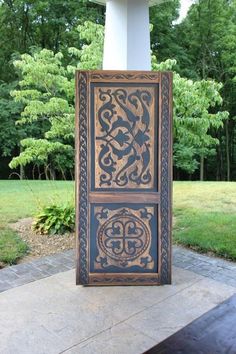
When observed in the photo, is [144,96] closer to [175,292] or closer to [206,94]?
[175,292]

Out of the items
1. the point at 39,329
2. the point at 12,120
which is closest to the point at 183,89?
the point at 39,329

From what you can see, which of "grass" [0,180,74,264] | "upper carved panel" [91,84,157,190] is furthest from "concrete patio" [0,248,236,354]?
"upper carved panel" [91,84,157,190]

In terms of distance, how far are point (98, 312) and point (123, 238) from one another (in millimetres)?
605

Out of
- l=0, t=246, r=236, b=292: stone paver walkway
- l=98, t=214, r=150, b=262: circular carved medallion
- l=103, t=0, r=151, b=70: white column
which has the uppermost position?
l=103, t=0, r=151, b=70: white column

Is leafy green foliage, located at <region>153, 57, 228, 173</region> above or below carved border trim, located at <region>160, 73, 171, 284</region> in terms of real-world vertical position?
above

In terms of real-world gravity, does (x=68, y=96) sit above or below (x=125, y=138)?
above

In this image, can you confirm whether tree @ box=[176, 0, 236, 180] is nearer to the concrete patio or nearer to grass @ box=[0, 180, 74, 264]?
grass @ box=[0, 180, 74, 264]

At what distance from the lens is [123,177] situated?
2666mm

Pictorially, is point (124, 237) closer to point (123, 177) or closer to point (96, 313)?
point (123, 177)

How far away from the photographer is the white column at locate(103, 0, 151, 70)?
2910 mm

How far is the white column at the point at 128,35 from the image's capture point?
2.91 metres

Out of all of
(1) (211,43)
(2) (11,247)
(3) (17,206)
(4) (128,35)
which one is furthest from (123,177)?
(1) (211,43)

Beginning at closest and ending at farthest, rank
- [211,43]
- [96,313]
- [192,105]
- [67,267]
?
[96,313]
[67,267]
[192,105]
[211,43]

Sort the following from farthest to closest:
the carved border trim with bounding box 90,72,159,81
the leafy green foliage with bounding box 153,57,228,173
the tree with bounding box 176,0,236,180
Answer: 1. the tree with bounding box 176,0,236,180
2. the leafy green foliage with bounding box 153,57,228,173
3. the carved border trim with bounding box 90,72,159,81
